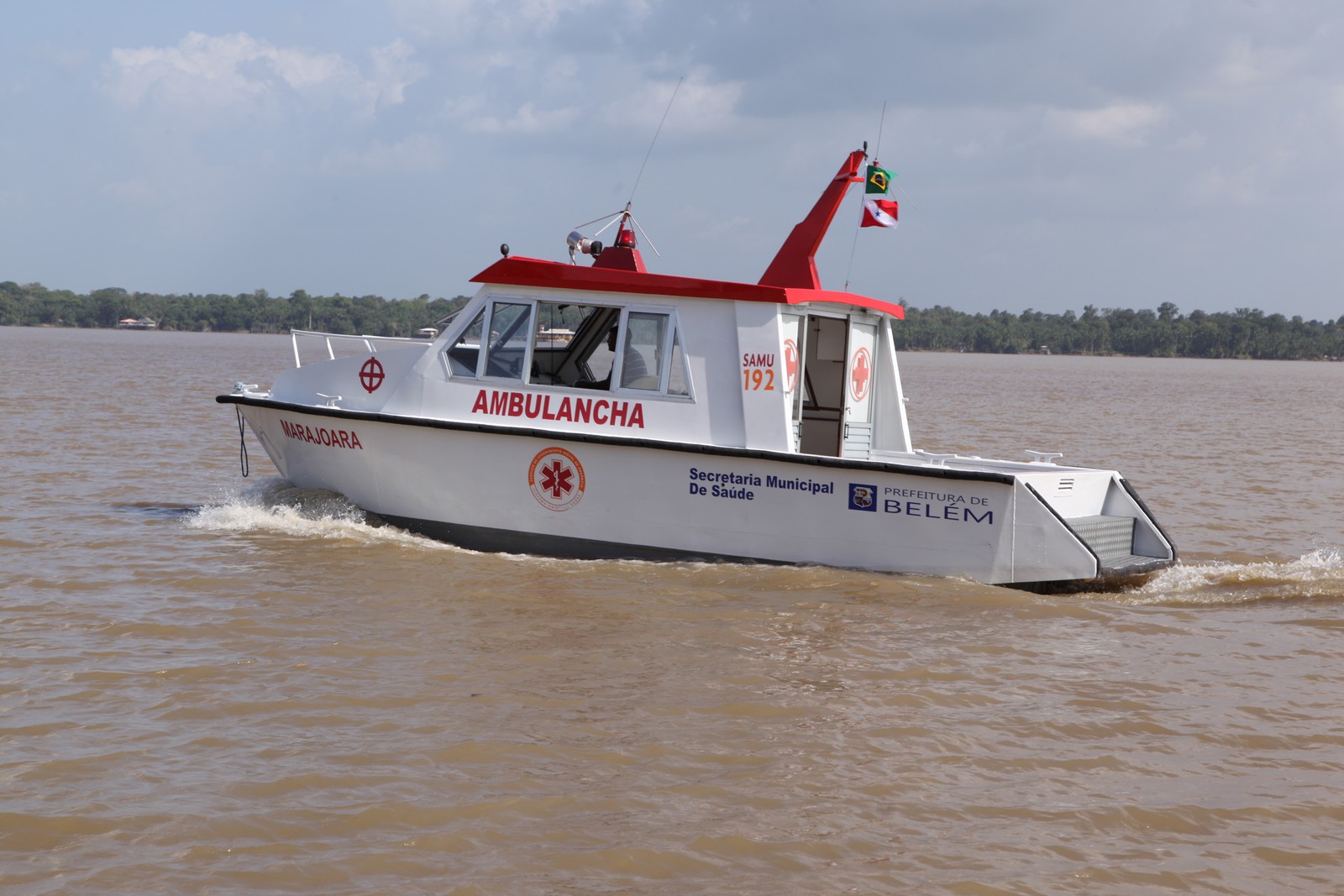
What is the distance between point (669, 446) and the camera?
8.51 meters

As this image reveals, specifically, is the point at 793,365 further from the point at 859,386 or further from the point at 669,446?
the point at 669,446

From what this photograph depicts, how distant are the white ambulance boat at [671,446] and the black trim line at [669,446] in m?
0.01

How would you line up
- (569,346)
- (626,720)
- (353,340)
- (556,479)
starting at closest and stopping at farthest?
1. (626,720)
2. (556,479)
3. (569,346)
4. (353,340)

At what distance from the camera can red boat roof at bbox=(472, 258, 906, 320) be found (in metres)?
8.70

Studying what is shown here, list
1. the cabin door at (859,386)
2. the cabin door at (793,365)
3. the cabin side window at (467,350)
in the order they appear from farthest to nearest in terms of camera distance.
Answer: the cabin door at (859,386), the cabin side window at (467,350), the cabin door at (793,365)

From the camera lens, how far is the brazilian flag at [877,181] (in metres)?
9.65

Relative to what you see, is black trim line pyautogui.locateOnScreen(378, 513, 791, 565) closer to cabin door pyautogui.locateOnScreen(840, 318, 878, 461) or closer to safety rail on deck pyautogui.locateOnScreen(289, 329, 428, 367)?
safety rail on deck pyautogui.locateOnScreen(289, 329, 428, 367)

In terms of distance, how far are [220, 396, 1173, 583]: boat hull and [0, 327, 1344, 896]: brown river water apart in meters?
0.19

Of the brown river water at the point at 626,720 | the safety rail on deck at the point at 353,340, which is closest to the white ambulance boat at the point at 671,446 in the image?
the brown river water at the point at 626,720

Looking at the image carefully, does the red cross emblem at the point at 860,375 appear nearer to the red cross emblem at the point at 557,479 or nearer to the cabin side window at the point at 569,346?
the cabin side window at the point at 569,346

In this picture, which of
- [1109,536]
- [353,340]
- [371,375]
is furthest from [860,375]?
[353,340]

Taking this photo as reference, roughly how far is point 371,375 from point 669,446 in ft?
8.67

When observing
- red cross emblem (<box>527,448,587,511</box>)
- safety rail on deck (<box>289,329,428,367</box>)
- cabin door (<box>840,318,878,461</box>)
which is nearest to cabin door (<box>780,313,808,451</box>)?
cabin door (<box>840,318,878,461</box>)

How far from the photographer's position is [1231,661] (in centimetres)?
674
